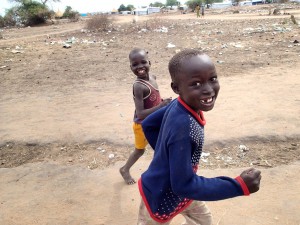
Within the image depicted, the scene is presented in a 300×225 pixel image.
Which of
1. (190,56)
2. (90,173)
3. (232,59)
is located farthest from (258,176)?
(232,59)

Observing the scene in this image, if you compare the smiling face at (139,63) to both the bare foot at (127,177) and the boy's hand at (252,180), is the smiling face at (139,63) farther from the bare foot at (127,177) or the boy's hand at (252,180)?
the boy's hand at (252,180)

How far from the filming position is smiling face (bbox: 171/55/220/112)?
1.21 m

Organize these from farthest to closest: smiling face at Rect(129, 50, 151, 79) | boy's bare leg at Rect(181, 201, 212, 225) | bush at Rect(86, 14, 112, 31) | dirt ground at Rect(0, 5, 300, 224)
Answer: bush at Rect(86, 14, 112, 31) < dirt ground at Rect(0, 5, 300, 224) < smiling face at Rect(129, 50, 151, 79) < boy's bare leg at Rect(181, 201, 212, 225)

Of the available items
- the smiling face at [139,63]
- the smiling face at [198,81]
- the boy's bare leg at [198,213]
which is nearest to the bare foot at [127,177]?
the smiling face at [139,63]

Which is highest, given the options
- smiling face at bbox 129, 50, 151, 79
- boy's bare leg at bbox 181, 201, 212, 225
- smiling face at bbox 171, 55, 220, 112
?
smiling face at bbox 171, 55, 220, 112

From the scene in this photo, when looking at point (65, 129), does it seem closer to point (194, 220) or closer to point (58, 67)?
point (194, 220)

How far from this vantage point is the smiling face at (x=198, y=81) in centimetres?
121

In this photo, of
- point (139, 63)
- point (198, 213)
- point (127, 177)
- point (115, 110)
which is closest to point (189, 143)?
point (198, 213)

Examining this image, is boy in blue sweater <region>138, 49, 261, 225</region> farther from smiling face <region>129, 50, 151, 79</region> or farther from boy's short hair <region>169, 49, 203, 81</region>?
smiling face <region>129, 50, 151, 79</region>

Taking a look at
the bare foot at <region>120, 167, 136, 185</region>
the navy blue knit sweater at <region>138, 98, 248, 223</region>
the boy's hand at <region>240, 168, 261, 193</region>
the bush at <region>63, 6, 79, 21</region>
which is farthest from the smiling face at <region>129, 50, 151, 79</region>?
the bush at <region>63, 6, 79, 21</region>

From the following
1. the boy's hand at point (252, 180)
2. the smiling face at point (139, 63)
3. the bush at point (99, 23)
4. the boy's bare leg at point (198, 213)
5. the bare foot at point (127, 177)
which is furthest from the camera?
the bush at point (99, 23)

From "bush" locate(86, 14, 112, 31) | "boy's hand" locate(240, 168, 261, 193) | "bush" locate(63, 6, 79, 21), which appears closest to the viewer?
"boy's hand" locate(240, 168, 261, 193)

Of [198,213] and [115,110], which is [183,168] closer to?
[198,213]

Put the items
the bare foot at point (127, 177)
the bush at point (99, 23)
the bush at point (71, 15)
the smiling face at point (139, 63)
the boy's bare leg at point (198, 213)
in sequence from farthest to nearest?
the bush at point (71, 15), the bush at point (99, 23), the bare foot at point (127, 177), the smiling face at point (139, 63), the boy's bare leg at point (198, 213)
